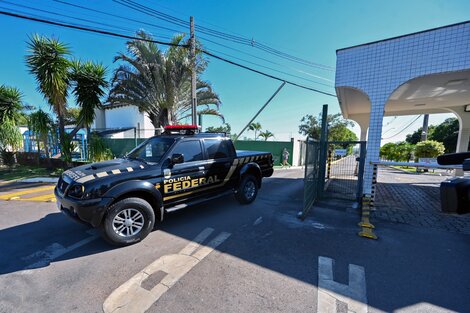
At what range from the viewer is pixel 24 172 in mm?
9781

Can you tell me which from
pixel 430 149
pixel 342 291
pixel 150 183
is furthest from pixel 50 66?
pixel 430 149

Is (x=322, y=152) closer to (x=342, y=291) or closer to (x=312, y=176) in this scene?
(x=312, y=176)

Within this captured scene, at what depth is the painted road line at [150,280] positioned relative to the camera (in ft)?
7.22

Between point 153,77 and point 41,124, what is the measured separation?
18.2ft

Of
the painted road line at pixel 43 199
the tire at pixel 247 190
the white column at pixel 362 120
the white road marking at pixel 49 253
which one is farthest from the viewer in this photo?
the white column at pixel 362 120

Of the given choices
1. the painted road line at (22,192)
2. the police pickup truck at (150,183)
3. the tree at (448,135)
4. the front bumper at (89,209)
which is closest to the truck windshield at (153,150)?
the police pickup truck at (150,183)

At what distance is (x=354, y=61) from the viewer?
226 inches

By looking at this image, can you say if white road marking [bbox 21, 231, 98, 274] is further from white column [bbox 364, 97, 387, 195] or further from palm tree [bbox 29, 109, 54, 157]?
palm tree [bbox 29, 109, 54, 157]

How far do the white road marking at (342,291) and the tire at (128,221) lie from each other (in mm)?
2775

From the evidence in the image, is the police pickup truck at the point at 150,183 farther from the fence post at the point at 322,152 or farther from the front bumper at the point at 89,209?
the fence post at the point at 322,152

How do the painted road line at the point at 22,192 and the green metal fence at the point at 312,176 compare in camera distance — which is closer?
the green metal fence at the point at 312,176

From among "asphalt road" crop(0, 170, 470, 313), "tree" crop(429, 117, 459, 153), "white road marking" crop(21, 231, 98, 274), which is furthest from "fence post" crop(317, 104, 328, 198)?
"tree" crop(429, 117, 459, 153)

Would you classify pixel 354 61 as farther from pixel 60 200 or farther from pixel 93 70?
pixel 93 70

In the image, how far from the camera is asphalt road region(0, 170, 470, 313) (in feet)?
7.42
